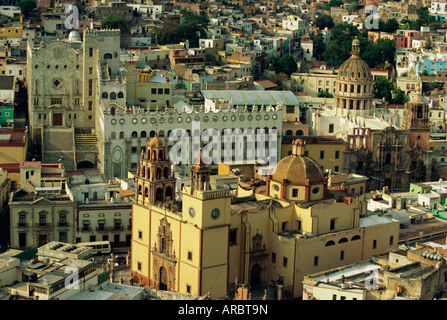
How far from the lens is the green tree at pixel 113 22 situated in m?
144

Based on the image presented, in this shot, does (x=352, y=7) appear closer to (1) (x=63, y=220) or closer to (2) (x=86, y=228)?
(2) (x=86, y=228)

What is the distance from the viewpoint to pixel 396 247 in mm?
75938

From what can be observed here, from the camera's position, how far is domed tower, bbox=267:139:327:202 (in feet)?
243

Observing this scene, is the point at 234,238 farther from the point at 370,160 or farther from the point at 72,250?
the point at 370,160

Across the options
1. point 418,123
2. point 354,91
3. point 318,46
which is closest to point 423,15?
point 318,46

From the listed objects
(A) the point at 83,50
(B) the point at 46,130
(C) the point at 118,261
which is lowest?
(C) the point at 118,261

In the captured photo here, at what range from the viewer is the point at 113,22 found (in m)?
144

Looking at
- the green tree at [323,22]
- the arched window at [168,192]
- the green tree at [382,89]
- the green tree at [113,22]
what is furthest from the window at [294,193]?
the green tree at [323,22]

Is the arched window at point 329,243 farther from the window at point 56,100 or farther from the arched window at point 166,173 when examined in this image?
the window at point 56,100

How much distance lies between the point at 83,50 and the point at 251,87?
26.4m

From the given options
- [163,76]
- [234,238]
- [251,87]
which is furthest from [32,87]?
[234,238]

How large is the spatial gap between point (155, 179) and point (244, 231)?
7116 millimetres

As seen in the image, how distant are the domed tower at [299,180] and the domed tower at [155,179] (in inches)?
306
